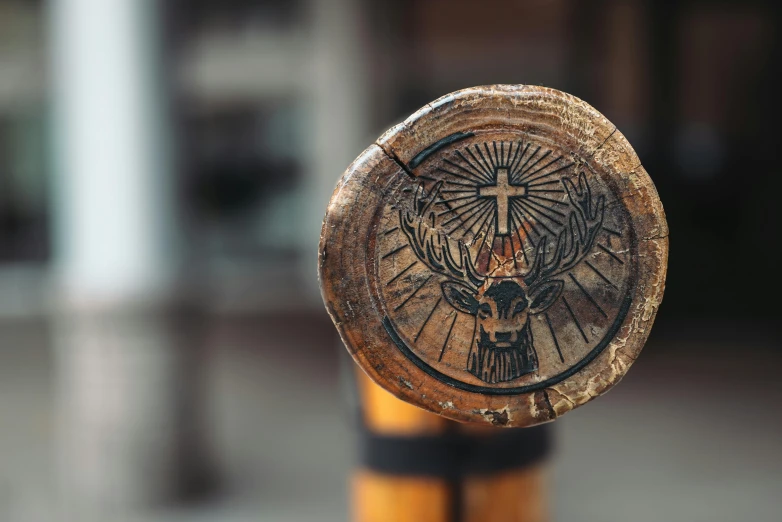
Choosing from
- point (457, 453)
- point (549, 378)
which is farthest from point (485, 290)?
point (457, 453)

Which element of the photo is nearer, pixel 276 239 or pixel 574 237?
pixel 574 237

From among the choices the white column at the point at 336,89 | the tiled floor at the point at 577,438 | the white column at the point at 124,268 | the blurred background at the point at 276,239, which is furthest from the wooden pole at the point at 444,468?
the white column at the point at 336,89

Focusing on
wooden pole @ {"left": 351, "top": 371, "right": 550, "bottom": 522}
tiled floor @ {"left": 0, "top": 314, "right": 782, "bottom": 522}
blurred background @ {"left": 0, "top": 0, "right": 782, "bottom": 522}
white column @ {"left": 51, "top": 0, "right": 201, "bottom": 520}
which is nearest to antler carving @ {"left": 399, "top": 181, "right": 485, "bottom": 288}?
wooden pole @ {"left": 351, "top": 371, "right": 550, "bottom": 522}

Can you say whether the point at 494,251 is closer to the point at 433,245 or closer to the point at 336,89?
the point at 433,245

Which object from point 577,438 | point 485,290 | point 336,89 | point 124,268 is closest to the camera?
point 485,290

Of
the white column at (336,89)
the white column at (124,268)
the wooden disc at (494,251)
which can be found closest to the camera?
the wooden disc at (494,251)

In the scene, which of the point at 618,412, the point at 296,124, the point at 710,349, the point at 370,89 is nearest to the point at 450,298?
the point at 618,412

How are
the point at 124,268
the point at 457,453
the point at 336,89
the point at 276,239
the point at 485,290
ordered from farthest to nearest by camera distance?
the point at 276,239 → the point at 336,89 → the point at 124,268 → the point at 457,453 → the point at 485,290

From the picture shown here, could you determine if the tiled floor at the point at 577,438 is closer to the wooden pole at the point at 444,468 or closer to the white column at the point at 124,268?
the white column at the point at 124,268

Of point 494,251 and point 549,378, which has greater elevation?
point 494,251
